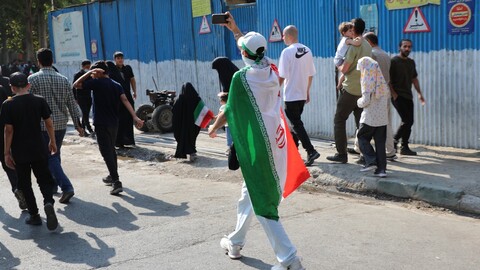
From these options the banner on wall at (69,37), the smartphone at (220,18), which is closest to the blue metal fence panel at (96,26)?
the banner on wall at (69,37)

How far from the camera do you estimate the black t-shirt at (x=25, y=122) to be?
20.7ft

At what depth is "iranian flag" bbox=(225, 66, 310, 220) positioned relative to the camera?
466cm

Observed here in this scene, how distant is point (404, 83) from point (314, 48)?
2.90 m

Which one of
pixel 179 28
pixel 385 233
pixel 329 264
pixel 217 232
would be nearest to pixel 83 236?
pixel 217 232

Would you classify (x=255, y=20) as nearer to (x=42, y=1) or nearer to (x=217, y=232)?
(x=217, y=232)

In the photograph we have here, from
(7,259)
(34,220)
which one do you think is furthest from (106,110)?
(7,259)

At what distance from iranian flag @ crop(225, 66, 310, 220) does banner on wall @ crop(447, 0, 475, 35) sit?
5157mm

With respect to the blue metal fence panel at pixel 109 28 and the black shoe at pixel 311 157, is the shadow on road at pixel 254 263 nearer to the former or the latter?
the black shoe at pixel 311 157

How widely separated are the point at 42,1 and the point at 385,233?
32693mm

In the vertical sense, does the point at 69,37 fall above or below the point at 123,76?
above

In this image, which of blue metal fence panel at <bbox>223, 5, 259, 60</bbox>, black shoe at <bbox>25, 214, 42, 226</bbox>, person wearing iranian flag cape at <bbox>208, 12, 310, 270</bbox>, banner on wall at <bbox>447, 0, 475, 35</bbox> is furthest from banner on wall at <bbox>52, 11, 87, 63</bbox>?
person wearing iranian flag cape at <bbox>208, 12, 310, 270</bbox>

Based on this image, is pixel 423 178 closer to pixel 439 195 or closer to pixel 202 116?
pixel 439 195

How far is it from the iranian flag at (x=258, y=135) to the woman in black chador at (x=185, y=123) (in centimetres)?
526

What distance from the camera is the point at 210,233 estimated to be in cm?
604
